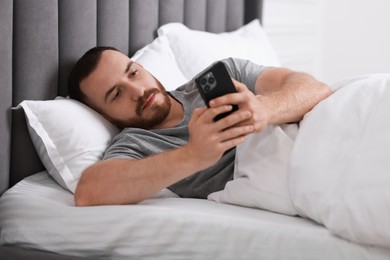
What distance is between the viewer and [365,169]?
1.24 metres

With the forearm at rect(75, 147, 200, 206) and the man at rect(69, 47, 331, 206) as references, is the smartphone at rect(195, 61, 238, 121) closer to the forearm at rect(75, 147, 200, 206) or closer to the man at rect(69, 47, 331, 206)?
the man at rect(69, 47, 331, 206)

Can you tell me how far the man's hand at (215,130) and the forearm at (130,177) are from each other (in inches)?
2.1

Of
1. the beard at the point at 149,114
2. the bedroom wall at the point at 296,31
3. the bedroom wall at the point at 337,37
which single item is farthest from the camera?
the bedroom wall at the point at 337,37

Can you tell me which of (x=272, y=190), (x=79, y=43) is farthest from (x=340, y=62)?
(x=272, y=190)

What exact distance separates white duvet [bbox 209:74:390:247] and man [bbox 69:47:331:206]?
80 mm

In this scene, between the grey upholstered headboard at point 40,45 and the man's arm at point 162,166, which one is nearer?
the man's arm at point 162,166

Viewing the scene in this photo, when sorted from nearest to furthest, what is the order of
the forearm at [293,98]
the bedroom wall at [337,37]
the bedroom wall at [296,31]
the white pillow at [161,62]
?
1. the forearm at [293,98]
2. the white pillow at [161,62]
3. the bedroom wall at [296,31]
4. the bedroom wall at [337,37]

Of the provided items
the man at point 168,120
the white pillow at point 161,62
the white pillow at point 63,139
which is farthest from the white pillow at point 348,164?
the white pillow at point 161,62

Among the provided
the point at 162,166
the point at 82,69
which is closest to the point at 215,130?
the point at 162,166

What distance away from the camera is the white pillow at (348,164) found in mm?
1181

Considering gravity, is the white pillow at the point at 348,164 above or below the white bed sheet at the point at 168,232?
above

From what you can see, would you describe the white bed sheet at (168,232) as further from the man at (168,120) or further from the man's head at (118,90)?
the man's head at (118,90)

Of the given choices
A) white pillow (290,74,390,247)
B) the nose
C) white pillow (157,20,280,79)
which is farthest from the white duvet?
white pillow (157,20,280,79)

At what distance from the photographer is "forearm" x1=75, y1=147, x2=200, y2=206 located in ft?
4.37
